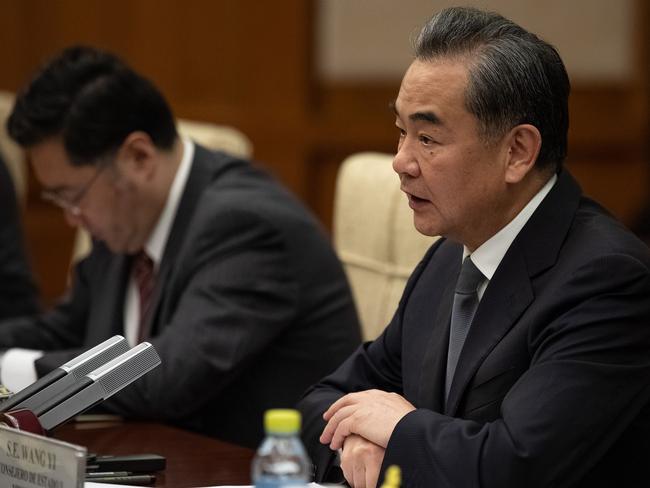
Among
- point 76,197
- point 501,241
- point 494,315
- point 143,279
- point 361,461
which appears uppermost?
point 501,241

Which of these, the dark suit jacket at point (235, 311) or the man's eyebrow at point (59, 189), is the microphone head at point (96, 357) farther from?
the man's eyebrow at point (59, 189)

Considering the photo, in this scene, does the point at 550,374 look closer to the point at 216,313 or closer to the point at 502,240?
the point at 502,240

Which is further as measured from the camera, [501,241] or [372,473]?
[501,241]

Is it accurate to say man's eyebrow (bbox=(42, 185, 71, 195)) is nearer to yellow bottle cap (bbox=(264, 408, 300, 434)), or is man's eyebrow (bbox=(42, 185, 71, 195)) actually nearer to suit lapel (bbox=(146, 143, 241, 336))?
suit lapel (bbox=(146, 143, 241, 336))

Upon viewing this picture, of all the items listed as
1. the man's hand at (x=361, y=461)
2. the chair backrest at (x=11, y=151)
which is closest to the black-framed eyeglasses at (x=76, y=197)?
the man's hand at (x=361, y=461)

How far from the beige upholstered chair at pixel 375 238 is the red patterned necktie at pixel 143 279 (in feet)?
1.76

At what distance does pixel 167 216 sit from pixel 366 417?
1361 mm

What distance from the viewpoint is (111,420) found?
9.30 feet

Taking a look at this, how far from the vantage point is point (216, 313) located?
9.84ft

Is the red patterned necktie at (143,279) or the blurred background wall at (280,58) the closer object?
the red patterned necktie at (143,279)

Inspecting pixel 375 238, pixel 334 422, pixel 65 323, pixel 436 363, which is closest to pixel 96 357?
pixel 334 422

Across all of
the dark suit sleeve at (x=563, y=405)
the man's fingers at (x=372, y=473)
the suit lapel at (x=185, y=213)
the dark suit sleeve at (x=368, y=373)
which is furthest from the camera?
the suit lapel at (x=185, y=213)

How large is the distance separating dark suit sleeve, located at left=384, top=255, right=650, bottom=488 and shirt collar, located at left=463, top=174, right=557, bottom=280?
0.18 m

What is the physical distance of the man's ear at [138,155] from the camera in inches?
128
